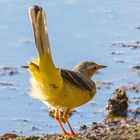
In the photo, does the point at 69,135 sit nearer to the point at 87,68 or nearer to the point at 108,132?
the point at 108,132

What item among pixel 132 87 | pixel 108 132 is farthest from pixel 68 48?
pixel 108 132

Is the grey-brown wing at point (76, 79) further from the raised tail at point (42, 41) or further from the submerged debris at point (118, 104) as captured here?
the submerged debris at point (118, 104)

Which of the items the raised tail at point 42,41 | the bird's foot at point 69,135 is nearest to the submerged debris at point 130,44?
the bird's foot at point 69,135

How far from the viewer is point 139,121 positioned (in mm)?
11305

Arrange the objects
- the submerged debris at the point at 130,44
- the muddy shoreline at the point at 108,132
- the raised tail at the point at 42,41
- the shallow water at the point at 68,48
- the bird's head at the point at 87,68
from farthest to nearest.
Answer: the submerged debris at the point at 130,44 < the shallow water at the point at 68,48 < the bird's head at the point at 87,68 < the muddy shoreline at the point at 108,132 < the raised tail at the point at 42,41

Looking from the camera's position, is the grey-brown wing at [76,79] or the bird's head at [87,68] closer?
the grey-brown wing at [76,79]

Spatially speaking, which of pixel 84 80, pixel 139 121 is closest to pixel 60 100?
pixel 84 80

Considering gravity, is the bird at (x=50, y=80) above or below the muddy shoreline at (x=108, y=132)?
above

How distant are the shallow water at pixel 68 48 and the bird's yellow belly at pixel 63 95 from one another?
1.43m

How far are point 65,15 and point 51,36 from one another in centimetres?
88

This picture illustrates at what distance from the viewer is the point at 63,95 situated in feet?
32.1

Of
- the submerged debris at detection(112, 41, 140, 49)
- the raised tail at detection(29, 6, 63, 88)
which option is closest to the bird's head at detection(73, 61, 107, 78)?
the raised tail at detection(29, 6, 63, 88)

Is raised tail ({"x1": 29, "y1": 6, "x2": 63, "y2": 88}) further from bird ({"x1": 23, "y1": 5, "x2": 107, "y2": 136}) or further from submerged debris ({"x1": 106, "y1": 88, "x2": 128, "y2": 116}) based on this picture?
submerged debris ({"x1": 106, "y1": 88, "x2": 128, "y2": 116})

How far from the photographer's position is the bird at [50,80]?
942 cm
